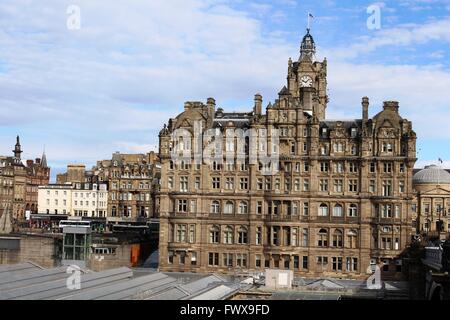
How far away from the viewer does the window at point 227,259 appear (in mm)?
68250

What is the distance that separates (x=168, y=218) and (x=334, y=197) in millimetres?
16871

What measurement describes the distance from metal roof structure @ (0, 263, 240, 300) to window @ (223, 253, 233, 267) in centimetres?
1454

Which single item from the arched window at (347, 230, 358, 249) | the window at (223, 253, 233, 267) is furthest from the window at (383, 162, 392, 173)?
the window at (223, 253, 233, 267)

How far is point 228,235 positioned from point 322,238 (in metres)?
9.39

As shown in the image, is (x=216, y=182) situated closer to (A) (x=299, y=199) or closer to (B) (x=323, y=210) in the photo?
(A) (x=299, y=199)

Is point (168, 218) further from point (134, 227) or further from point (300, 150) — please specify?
point (134, 227)

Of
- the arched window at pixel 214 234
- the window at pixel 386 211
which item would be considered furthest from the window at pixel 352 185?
the arched window at pixel 214 234

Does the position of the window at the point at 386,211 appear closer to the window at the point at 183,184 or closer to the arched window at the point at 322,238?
the arched window at the point at 322,238

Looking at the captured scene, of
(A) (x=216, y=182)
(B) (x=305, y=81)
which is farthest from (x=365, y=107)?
(A) (x=216, y=182)

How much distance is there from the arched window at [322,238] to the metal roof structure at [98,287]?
53.5 feet

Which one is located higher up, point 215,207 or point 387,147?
point 387,147

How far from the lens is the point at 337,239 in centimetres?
6669

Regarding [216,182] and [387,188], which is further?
[216,182]

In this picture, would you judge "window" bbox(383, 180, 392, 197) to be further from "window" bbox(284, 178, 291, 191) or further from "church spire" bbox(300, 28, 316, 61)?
"church spire" bbox(300, 28, 316, 61)
